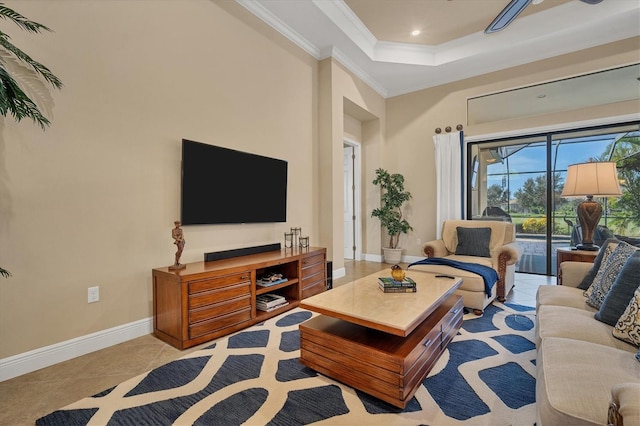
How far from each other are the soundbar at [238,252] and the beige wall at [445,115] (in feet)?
10.5

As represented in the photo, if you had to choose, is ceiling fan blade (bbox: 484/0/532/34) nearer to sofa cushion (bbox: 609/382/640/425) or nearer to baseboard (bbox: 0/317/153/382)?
sofa cushion (bbox: 609/382/640/425)

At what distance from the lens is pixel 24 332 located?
190 centimetres

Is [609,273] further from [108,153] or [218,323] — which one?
[108,153]

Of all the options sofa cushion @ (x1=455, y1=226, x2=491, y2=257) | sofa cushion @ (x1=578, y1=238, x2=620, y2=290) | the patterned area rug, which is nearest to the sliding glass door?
sofa cushion @ (x1=455, y1=226, x2=491, y2=257)

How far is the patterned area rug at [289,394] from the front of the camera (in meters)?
1.47

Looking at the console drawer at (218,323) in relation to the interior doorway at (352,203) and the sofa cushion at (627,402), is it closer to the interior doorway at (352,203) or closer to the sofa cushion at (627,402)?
the sofa cushion at (627,402)

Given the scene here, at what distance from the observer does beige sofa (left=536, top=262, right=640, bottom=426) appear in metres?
0.86

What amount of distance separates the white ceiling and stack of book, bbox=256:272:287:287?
9.99 feet

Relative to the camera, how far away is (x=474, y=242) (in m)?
3.88

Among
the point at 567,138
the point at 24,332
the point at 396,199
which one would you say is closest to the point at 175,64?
the point at 24,332

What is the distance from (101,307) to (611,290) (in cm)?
339

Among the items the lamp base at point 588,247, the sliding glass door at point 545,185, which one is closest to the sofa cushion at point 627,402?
the lamp base at point 588,247

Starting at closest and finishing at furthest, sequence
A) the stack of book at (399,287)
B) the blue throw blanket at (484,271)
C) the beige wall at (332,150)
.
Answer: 1. the stack of book at (399,287)
2. the blue throw blanket at (484,271)
3. the beige wall at (332,150)

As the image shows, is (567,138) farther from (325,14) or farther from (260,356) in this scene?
(260,356)
